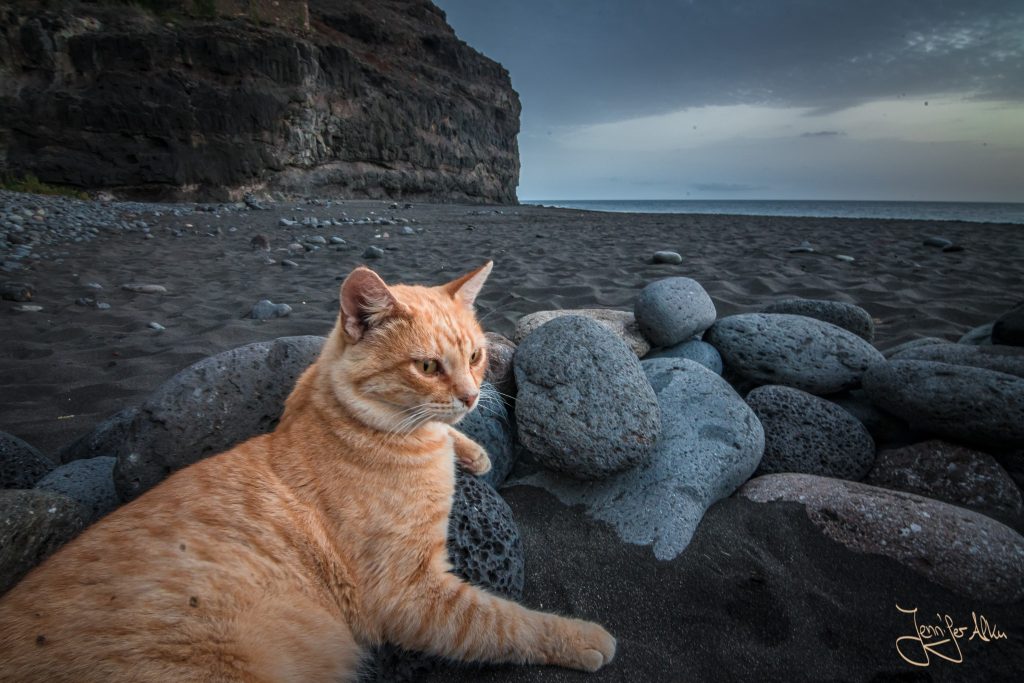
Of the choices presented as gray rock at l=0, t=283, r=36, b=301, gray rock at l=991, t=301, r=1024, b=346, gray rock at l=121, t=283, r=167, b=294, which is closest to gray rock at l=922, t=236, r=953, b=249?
gray rock at l=991, t=301, r=1024, b=346

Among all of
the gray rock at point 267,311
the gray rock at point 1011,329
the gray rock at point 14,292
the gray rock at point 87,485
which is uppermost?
the gray rock at point 1011,329

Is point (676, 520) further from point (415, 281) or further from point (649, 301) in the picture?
point (415, 281)

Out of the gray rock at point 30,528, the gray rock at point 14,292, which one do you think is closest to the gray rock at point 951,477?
the gray rock at point 30,528

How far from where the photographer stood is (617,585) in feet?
7.05

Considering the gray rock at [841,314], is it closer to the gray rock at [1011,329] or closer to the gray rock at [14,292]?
the gray rock at [1011,329]

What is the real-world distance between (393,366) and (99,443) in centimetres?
222

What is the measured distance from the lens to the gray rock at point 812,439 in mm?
2908

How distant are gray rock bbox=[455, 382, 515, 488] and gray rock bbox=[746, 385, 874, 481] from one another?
1.58 meters

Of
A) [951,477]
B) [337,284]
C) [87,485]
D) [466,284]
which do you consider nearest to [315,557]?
[466,284]

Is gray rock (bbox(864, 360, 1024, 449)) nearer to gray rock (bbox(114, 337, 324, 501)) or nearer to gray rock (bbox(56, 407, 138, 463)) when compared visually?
gray rock (bbox(114, 337, 324, 501))

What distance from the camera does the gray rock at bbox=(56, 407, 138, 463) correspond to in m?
2.90

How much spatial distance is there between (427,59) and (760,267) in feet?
→ 134

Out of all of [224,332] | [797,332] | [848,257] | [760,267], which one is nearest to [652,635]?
[797,332]

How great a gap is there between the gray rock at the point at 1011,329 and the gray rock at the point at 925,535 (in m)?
2.34
